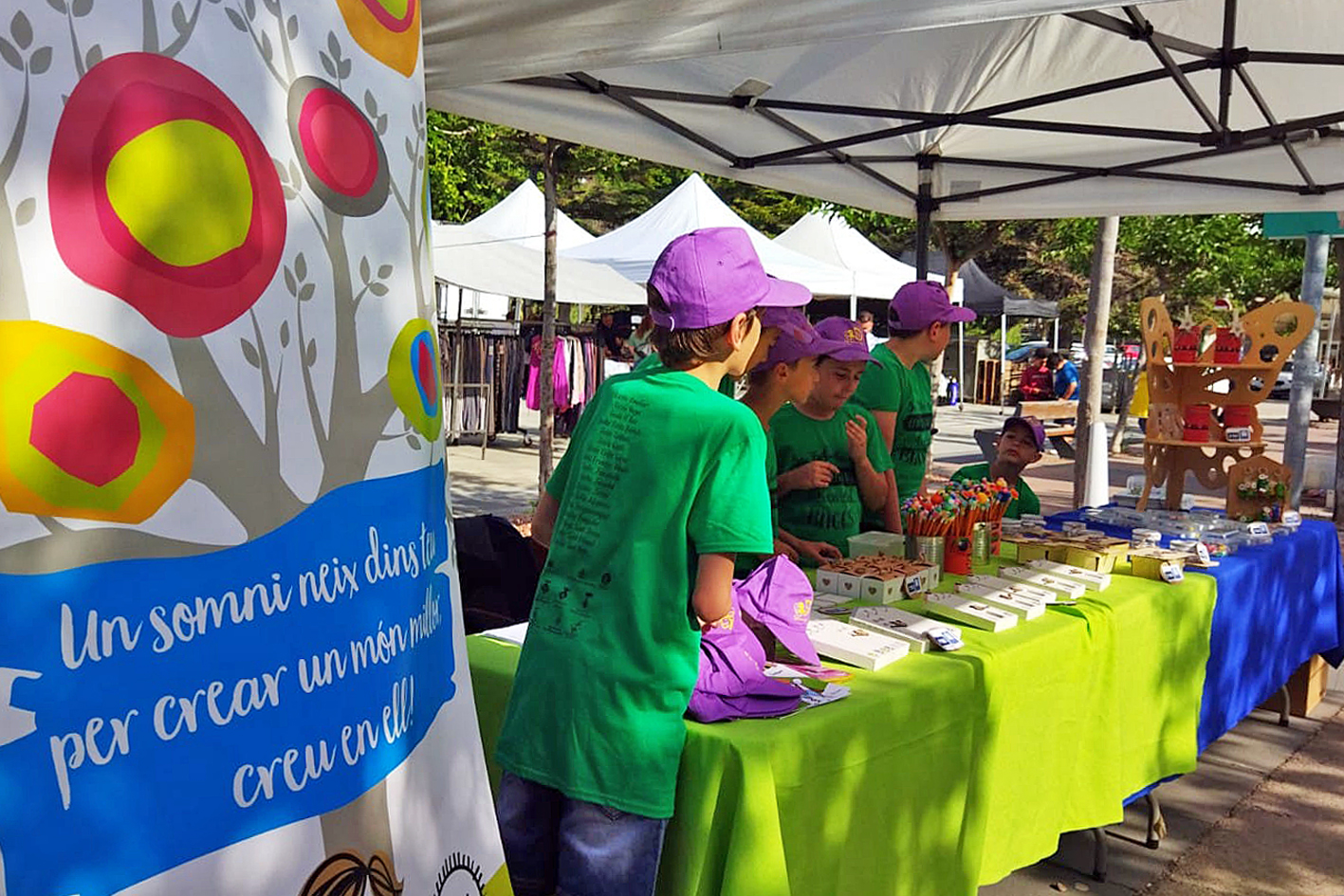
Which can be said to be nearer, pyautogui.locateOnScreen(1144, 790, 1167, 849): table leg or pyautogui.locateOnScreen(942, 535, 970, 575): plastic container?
pyautogui.locateOnScreen(942, 535, 970, 575): plastic container

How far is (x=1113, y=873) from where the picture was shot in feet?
11.3

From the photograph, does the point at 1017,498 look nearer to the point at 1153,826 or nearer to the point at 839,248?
the point at 1153,826

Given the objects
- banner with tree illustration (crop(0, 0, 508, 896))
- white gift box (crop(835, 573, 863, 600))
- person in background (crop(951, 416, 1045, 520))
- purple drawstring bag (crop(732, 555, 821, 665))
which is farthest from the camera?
person in background (crop(951, 416, 1045, 520))

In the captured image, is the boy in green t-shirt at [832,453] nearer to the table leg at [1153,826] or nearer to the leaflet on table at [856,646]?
the leaflet on table at [856,646]

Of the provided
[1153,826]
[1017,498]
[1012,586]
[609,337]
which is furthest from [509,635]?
[609,337]

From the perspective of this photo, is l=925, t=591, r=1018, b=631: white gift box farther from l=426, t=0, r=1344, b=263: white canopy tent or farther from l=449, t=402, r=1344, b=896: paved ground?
l=426, t=0, r=1344, b=263: white canopy tent

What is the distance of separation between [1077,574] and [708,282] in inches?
79.0

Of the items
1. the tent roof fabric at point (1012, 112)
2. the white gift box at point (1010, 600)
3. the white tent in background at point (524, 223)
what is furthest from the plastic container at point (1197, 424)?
the white tent in background at point (524, 223)

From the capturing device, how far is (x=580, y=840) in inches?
75.0

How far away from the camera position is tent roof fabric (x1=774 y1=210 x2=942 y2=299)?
622 inches

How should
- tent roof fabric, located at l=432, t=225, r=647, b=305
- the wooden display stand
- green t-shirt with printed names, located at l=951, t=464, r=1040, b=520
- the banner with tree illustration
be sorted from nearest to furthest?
the banner with tree illustration
green t-shirt with printed names, located at l=951, t=464, r=1040, b=520
the wooden display stand
tent roof fabric, located at l=432, t=225, r=647, b=305

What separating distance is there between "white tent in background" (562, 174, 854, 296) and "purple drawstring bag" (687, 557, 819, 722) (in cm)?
1071

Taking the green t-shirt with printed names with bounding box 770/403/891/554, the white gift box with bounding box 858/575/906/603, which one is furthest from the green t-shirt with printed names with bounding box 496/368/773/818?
the green t-shirt with printed names with bounding box 770/403/891/554

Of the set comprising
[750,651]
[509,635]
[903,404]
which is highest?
[903,404]
